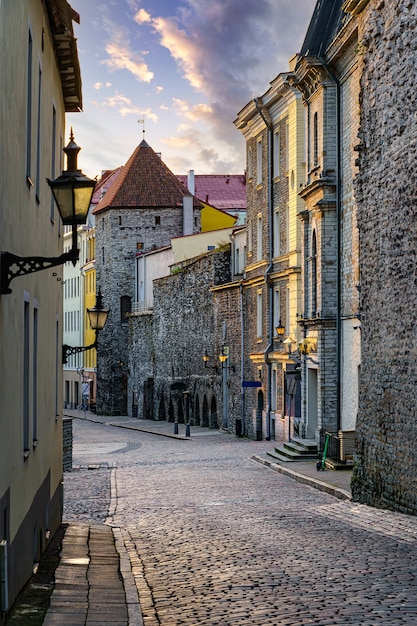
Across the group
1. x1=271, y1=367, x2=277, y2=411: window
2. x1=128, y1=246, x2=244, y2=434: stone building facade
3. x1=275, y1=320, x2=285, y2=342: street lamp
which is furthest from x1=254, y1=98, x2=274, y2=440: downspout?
x1=128, y1=246, x2=244, y2=434: stone building facade

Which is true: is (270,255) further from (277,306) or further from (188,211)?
(188,211)

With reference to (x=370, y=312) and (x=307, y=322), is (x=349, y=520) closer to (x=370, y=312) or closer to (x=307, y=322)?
(x=370, y=312)

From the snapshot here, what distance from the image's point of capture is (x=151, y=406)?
6994 cm

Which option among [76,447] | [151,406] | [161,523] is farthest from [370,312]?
[151,406]

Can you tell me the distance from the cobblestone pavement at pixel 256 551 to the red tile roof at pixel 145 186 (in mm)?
52637

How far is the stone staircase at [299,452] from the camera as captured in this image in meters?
31.1

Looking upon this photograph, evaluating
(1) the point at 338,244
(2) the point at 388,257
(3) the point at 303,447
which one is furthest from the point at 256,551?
(3) the point at 303,447

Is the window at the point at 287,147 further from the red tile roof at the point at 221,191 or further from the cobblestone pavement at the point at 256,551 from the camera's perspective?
the red tile roof at the point at 221,191

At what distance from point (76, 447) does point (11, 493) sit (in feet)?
105

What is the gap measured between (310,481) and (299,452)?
692cm

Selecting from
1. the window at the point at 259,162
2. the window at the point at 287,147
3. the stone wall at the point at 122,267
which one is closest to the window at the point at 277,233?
the window at the point at 287,147

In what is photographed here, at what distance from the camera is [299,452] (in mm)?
31438

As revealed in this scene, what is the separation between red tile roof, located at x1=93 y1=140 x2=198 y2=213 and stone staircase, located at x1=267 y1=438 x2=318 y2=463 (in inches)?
1894

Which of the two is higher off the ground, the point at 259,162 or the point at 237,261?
the point at 259,162
